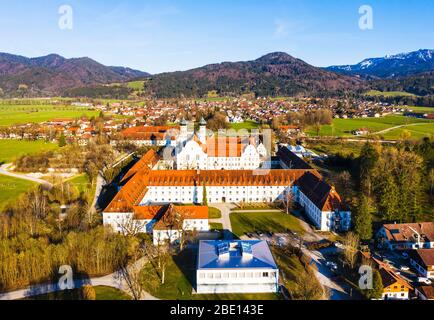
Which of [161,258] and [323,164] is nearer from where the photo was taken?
[161,258]

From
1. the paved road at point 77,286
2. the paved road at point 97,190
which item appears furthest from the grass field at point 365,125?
the paved road at point 77,286

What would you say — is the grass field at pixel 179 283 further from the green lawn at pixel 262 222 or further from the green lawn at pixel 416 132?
the green lawn at pixel 416 132

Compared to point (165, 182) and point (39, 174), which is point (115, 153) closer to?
point (39, 174)

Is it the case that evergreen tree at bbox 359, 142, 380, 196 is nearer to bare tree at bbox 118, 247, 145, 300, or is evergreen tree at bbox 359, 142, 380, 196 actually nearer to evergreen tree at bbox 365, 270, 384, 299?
evergreen tree at bbox 365, 270, 384, 299

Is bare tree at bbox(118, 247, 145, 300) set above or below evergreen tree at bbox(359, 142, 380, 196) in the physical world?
below

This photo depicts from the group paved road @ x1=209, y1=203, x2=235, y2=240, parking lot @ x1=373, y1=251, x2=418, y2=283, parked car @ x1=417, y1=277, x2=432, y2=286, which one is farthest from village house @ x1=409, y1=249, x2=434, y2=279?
paved road @ x1=209, y1=203, x2=235, y2=240
